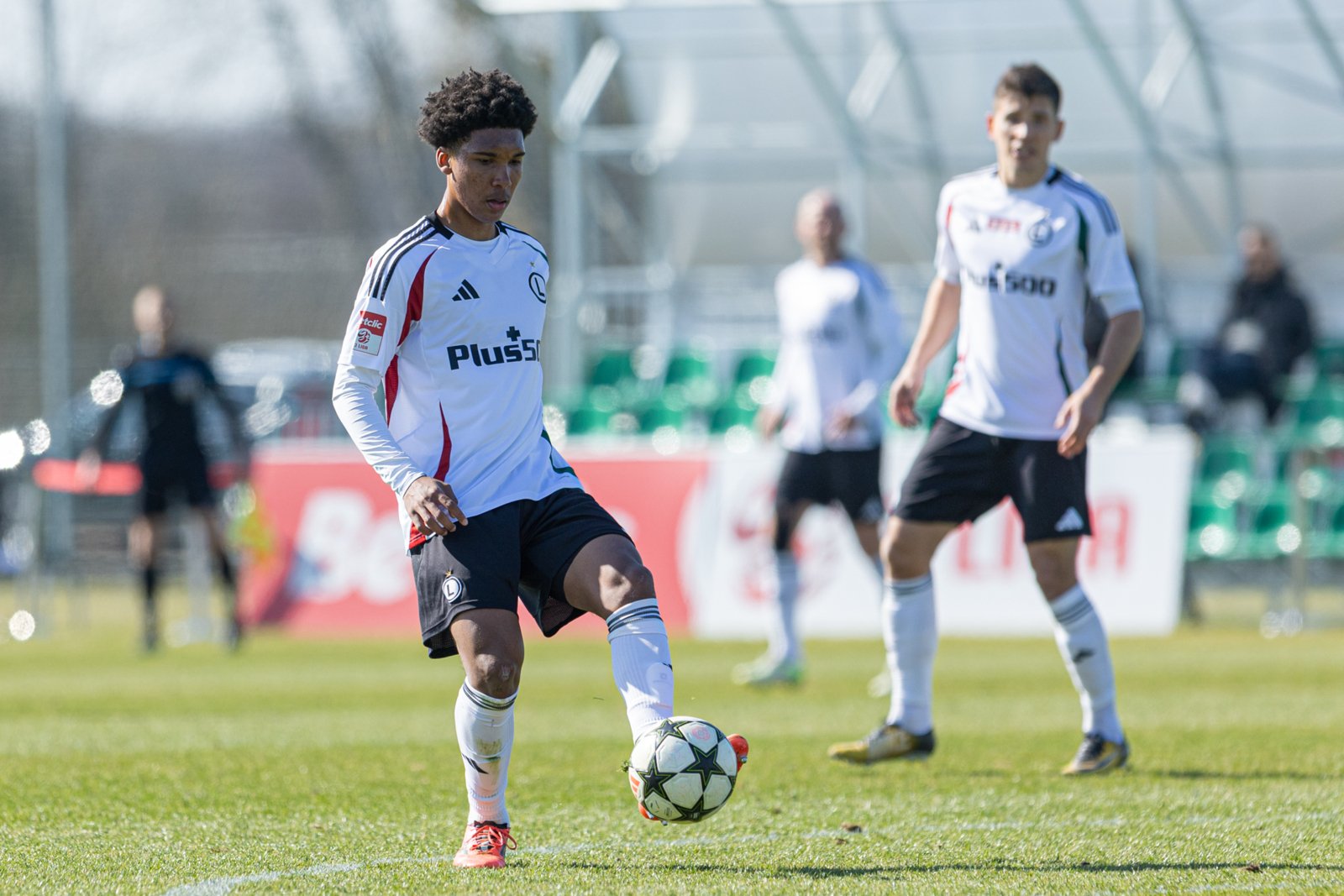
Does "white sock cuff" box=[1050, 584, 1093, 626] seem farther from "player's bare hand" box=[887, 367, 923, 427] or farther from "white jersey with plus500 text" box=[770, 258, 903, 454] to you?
"white jersey with plus500 text" box=[770, 258, 903, 454]

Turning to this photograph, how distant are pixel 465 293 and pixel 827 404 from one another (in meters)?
5.56

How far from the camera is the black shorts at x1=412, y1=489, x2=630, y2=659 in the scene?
15.5ft

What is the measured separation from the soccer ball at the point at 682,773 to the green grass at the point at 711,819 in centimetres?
20

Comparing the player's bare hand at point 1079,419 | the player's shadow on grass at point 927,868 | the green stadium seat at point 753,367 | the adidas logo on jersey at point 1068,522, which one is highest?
the green stadium seat at point 753,367

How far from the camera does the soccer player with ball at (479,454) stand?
471 centimetres

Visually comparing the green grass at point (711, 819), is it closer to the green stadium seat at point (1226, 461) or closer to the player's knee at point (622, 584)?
the player's knee at point (622, 584)

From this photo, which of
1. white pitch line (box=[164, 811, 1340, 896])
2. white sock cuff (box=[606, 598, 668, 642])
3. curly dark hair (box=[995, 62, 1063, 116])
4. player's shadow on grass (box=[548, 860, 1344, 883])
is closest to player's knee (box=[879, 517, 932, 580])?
white pitch line (box=[164, 811, 1340, 896])

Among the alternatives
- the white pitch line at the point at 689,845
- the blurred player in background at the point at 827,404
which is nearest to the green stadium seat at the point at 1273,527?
the blurred player in background at the point at 827,404

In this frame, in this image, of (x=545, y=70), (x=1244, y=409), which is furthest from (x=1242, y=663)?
(x=545, y=70)

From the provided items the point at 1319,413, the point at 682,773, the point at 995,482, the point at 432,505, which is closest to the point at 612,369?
the point at 1319,413

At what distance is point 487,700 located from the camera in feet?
15.7

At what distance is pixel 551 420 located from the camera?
17.3m

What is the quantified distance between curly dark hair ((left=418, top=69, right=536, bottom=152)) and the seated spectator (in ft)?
35.6

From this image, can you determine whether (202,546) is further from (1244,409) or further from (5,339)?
(5,339)
